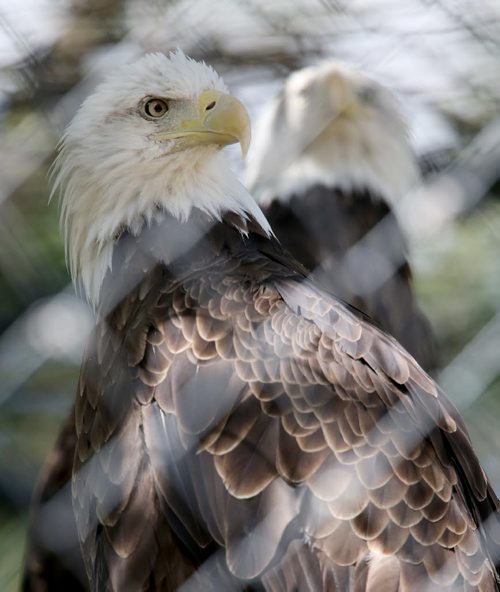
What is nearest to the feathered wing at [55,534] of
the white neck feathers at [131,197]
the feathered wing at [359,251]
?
the white neck feathers at [131,197]

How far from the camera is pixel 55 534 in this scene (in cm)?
183

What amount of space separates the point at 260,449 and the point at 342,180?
4.47 ft

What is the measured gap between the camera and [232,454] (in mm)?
1511

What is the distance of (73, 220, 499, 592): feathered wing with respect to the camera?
1.49 metres

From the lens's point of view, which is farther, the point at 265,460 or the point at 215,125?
the point at 215,125

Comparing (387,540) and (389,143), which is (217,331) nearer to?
(387,540)

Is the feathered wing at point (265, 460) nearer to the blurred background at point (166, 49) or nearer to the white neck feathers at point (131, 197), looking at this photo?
the white neck feathers at point (131, 197)

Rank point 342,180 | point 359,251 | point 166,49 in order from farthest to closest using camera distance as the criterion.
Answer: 1. point 342,180
2. point 359,251
3. point 166,49

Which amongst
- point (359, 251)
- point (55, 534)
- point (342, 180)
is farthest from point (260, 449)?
point (342, 180)

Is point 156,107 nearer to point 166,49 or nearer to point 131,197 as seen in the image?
point 131,197

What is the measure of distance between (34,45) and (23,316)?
0.57m

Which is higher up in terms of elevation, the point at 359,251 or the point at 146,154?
the point at 146,154

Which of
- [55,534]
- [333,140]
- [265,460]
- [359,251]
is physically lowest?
[359,251]

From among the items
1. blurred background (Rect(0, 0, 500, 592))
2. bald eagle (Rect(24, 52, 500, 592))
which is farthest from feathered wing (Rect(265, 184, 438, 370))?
bald eagle (Rect(24, 52, 500, 592))
